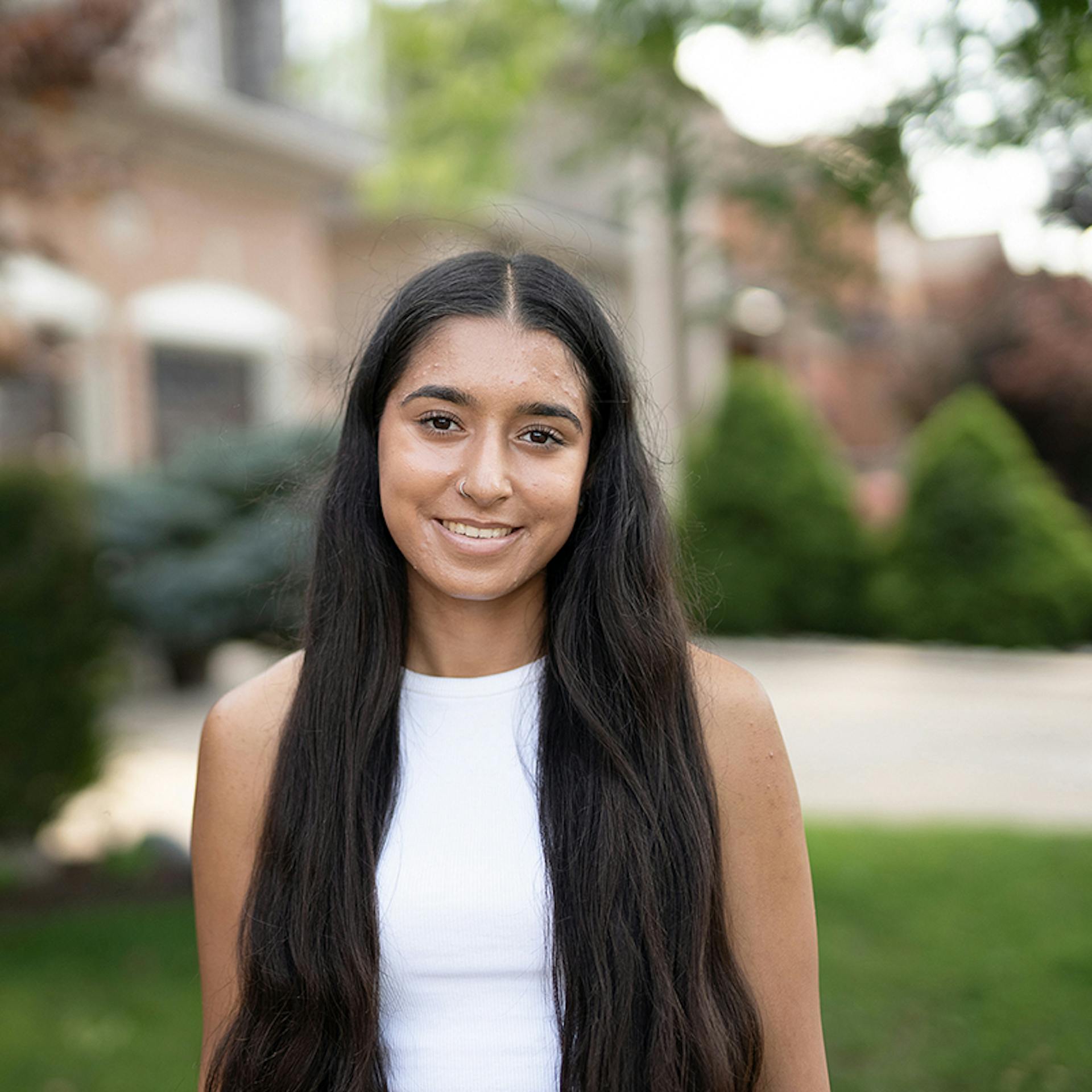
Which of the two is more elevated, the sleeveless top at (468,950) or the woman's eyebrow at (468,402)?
the woman's eyebrow at (468,402)

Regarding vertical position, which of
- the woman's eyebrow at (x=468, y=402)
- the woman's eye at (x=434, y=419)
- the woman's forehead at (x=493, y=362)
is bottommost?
the woman's eye at (x=434, y=419)

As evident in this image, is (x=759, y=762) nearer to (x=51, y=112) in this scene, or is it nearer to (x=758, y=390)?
(x=51, y=112)

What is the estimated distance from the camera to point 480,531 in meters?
1.69

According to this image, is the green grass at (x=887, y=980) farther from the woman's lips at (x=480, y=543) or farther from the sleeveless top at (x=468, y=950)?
the woman's lips at (x=480, y=543)

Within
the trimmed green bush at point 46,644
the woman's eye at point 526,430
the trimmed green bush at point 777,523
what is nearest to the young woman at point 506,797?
the woman's eye at point 526,430

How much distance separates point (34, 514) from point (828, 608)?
862 cm

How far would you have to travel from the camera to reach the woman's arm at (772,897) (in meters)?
1.70

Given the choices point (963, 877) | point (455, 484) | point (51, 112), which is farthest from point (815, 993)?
point (51, 112)

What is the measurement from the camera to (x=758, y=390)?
1248cm

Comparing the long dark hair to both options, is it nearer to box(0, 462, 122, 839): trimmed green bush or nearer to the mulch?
box(0, 462, 122, 839): trimmed green bush

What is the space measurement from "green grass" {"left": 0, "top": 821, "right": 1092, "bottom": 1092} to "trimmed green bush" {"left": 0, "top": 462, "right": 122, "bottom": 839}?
55 cm

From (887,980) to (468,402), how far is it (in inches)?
126

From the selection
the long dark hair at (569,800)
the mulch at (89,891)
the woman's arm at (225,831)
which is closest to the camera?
the long dark hair at (569,800)

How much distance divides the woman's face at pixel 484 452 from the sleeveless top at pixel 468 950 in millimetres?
324
